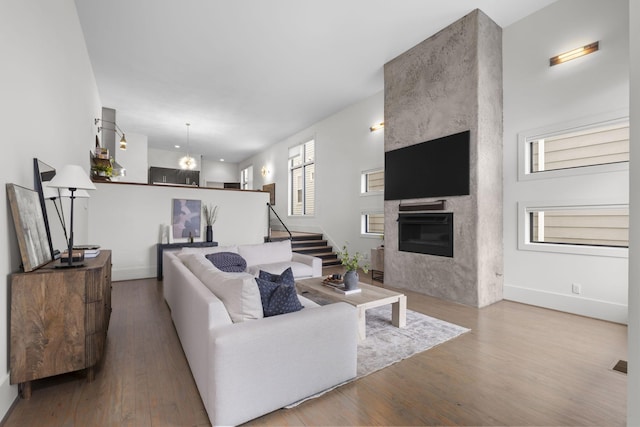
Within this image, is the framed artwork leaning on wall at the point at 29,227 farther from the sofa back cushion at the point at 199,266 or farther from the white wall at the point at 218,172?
the white wall at the point at 218,172

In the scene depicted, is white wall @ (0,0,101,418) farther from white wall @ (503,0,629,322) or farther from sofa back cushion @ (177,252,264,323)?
white wall @ (503,0,629,322)

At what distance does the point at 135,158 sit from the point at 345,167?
647 cm

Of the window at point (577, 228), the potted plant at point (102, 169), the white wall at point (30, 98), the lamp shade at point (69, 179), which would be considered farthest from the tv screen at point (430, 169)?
the potted plant at point (102, 169)

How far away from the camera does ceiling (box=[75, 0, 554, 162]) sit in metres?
3.82

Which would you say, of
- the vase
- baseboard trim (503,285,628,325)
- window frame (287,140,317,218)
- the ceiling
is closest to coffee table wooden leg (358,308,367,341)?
the vase

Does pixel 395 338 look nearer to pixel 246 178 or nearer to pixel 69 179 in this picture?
pixel 69 179

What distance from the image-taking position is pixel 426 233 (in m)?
4.65

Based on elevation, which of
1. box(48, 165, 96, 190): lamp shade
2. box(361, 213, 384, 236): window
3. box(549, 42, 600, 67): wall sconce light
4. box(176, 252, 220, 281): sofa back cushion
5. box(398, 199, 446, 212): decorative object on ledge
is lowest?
box(176, 252, 220, 281): sofa back cushion

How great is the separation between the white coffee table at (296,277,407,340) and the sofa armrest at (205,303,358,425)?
27.2 inches

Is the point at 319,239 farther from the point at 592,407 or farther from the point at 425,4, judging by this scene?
the point at 592,407

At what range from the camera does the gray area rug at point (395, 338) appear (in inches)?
97.2

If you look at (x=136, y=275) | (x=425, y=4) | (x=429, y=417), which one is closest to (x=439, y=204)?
(x=425, y=4)

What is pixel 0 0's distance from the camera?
1.72 meters

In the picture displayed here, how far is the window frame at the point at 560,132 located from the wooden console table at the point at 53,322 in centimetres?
487
